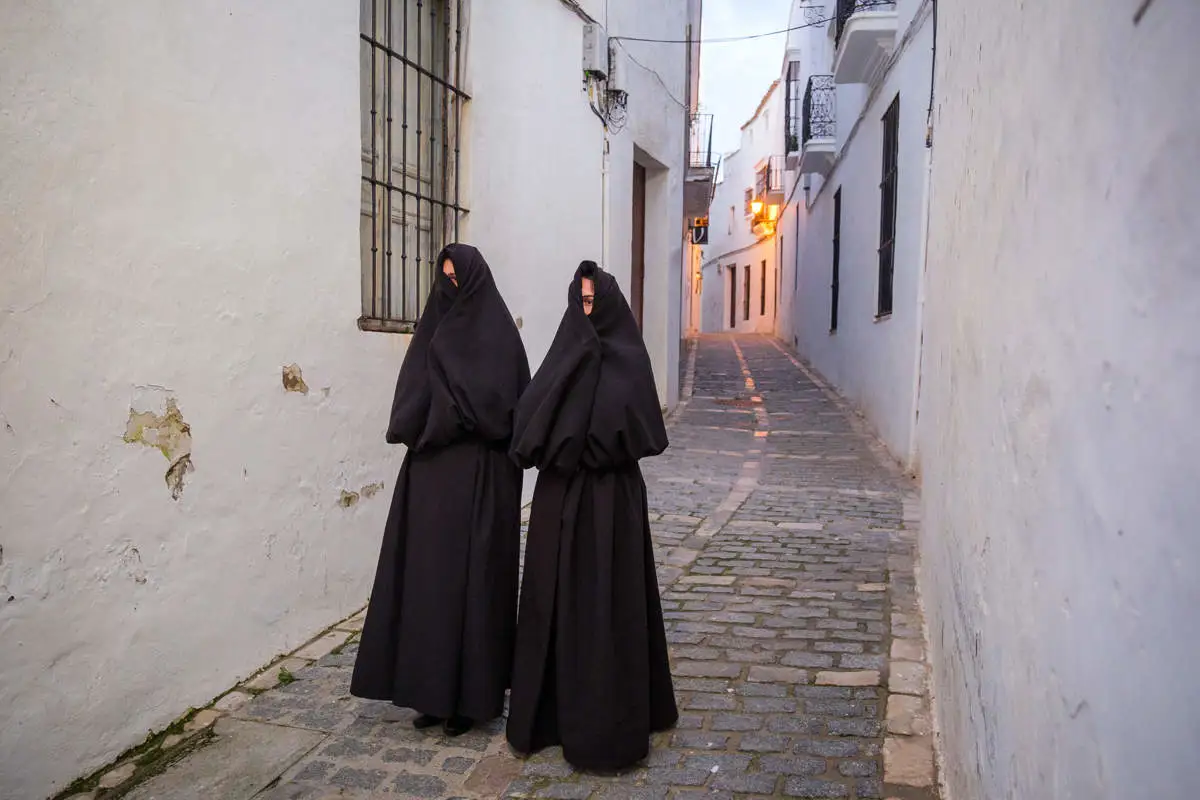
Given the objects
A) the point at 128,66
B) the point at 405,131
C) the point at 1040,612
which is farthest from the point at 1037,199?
the point at 405,131

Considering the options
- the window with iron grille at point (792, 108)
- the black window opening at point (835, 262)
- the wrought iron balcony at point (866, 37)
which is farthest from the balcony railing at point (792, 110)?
the wrought iron balcony at point (866, 37)

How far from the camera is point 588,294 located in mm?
3461

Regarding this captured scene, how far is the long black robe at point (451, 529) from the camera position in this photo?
11.7ft

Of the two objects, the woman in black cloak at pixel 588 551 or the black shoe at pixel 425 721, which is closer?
the woman in black cloak at pixel 588 551

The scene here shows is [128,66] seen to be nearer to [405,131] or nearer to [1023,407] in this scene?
[405,131]

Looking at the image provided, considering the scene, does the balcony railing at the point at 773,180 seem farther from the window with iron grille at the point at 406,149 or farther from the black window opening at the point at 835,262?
the window with iron grille at the point at 406,149

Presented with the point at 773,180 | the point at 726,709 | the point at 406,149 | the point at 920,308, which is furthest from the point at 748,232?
the point at 726,709

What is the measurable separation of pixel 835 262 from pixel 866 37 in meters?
5.26

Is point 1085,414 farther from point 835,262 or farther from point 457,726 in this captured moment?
point 835,262

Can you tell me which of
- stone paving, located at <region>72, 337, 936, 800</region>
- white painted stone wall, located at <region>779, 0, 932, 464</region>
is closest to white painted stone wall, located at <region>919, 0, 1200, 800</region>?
stone paving, located at <region>72, 337, 936, 800</region>

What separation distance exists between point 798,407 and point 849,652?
970 centimetres

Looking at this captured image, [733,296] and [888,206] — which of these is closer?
[888,206]

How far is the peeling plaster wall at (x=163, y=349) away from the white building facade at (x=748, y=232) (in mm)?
23598

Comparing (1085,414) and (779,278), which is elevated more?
(779,278)
